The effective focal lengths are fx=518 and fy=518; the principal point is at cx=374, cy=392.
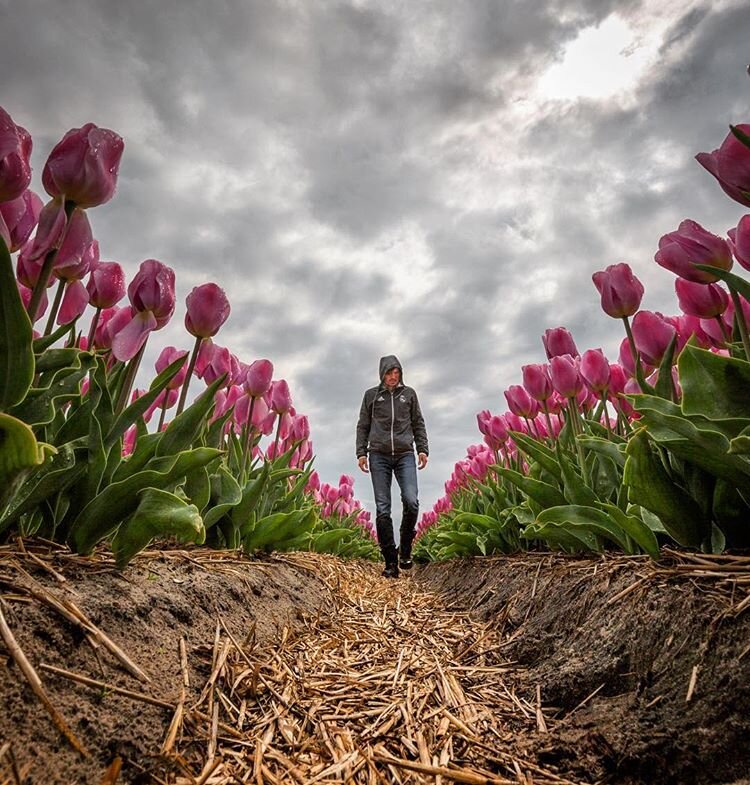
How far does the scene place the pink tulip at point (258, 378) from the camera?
3.09 meters

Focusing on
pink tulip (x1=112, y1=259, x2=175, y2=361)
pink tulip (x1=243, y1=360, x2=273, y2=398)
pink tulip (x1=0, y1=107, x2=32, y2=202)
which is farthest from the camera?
pink tulip (x1=243, y1=360, x2=273, y2=398)

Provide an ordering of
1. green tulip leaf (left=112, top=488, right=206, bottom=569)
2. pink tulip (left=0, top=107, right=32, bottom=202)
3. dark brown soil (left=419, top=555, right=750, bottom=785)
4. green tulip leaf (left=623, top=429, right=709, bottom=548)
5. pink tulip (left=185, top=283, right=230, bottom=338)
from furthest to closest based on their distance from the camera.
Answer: pink tulip (left=185, top=283, right=230, bottom=338)
green tulip leaf (left=623, top=429, right=709, bottom=548)
green tulip leaf (left=112, top=488, right=206, bottom=569)
pink tulip (left=0, top=107, right=32, bottom=202)
dark brown soil (left=419, top=555, right=750, bottom=785)

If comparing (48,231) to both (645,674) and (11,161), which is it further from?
(645,674)

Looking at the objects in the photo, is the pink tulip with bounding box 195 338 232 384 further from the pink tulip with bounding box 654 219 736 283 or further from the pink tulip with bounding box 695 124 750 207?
the pink tulip with bounding box 695 124 750 207

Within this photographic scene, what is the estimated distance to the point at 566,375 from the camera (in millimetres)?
2861

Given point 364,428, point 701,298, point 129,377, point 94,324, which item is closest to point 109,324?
point 94,324

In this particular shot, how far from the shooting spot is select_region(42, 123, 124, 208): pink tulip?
1322 mm

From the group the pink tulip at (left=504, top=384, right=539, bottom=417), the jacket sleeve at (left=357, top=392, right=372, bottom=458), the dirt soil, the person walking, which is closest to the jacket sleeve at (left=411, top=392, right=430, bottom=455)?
the person walking

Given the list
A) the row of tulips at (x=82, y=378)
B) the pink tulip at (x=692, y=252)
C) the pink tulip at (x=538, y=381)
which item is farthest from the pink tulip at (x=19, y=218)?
the pink tulip at (x=538, y=381)

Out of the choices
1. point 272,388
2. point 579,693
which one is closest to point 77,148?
point 579,693

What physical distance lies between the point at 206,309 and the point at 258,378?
109cm

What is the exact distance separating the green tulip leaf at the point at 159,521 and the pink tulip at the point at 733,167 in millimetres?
1589

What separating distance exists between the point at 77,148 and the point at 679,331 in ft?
7.80

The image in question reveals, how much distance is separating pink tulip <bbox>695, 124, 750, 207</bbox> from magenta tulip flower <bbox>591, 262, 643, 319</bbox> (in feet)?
2.96
